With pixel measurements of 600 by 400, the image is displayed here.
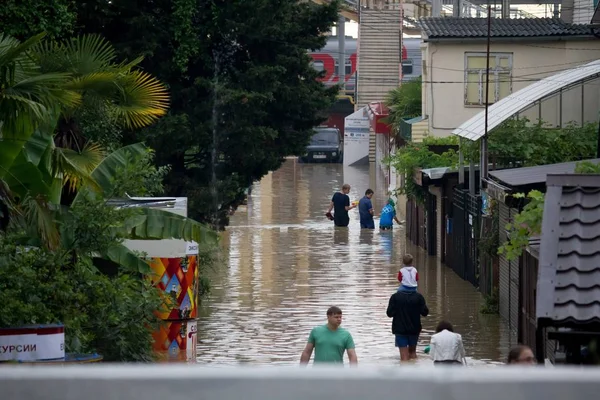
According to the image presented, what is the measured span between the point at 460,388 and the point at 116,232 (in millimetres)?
10559

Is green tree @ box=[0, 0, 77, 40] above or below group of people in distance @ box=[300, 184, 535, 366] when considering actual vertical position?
above

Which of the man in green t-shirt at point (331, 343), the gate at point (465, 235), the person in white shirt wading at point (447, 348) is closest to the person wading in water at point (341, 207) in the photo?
the gate at point (465, 235)

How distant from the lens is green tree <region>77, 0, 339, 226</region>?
2561 cm

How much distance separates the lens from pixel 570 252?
7312mm

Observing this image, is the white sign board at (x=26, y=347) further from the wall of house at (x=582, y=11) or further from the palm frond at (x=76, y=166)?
the wall of house at (x=582, y=11)

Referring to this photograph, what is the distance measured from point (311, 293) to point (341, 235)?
10.6m

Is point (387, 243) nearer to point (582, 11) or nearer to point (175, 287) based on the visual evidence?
point (582, 11)

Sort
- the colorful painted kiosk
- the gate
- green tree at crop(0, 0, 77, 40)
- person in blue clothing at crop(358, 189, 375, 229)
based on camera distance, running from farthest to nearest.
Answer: person in blue clothing at crop(358, 189, 375, 229), the gate, green tree at crop(0, 0, 77, 40), the colorful painted kiosk

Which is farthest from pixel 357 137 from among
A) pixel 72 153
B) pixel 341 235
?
pixel 72 153

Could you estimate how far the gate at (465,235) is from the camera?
77.3 ft

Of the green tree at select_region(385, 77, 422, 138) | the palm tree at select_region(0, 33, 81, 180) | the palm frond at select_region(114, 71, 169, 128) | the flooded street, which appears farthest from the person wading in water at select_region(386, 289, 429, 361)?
the green tree at select_region(385, 77, 422, 138)

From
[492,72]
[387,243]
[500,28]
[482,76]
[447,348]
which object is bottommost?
[387,243]

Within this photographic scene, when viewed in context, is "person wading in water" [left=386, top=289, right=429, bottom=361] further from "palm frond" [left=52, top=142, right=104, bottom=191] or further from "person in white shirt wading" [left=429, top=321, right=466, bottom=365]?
"palm frond" [left=52, top=142, right=104, bottom=191]

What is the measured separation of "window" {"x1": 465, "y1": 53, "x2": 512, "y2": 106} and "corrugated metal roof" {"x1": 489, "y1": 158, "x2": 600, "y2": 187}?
16071 millimetres
